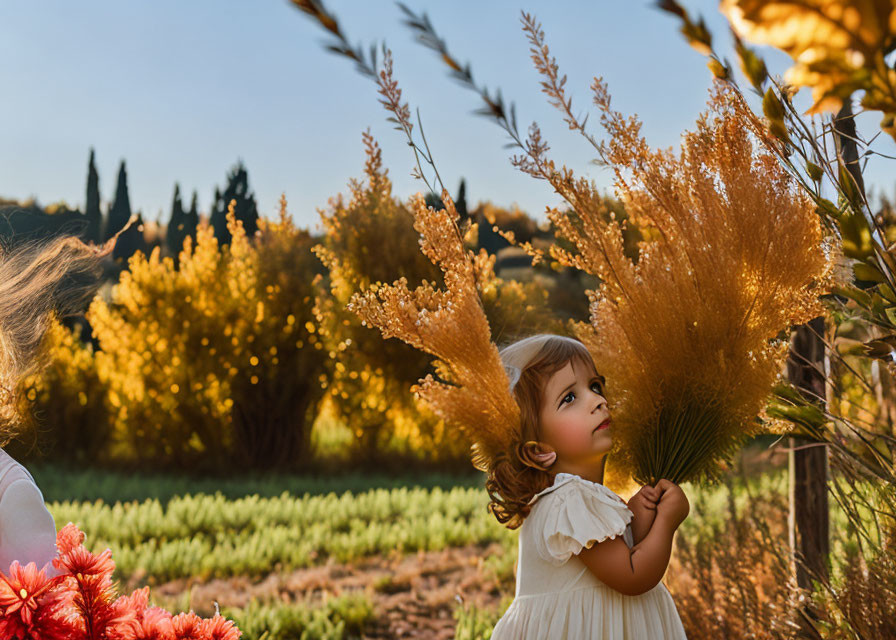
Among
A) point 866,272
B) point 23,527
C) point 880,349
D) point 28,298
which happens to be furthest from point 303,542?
point 866,272

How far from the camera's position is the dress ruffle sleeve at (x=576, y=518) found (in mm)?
1706

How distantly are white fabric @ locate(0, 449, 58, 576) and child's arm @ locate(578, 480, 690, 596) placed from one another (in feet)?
4.04

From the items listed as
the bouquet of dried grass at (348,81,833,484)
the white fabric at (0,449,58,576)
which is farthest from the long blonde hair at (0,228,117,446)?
the bouquet of dried grass at (348,81,833,484)

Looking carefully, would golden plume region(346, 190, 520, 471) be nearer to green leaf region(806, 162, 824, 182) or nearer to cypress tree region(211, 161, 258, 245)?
green leaf region(806, 162, 824, 182)

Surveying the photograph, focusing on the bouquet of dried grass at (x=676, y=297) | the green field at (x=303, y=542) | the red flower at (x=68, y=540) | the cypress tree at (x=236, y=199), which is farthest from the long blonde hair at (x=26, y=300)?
the cypress tree at (x=236, y=199)

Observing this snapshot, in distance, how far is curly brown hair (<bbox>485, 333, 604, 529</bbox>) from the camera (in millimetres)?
1886

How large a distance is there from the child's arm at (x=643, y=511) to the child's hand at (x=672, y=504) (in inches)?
0.7

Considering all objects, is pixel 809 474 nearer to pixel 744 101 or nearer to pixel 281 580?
pixel 744 101

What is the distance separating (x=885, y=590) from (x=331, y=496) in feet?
24.9

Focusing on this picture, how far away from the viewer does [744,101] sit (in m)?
1.57

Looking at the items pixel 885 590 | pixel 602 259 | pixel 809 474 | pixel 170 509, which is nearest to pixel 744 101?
pixel 602 259

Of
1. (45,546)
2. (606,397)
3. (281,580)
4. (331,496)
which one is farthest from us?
(331,496)

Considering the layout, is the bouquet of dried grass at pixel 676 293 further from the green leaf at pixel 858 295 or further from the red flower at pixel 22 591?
the red flower at pixel 22 591

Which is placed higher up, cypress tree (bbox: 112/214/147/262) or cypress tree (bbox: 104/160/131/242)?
cypress tree (bbox: 104/160/131/242)
